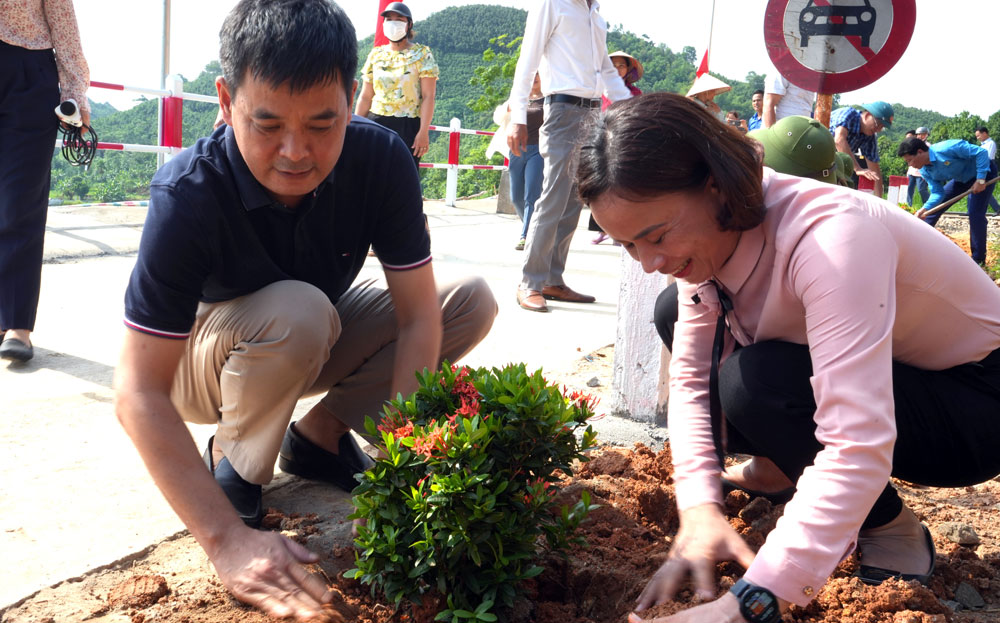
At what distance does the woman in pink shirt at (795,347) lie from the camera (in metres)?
1.51

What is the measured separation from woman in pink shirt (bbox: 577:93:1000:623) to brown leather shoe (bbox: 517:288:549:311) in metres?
3.04

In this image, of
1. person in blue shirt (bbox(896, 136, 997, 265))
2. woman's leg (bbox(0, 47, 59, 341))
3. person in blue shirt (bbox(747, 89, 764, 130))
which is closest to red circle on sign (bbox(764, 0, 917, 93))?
woman's leg (bbox(0, 47, 59, 341))

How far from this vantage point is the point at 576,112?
5121 millimetres

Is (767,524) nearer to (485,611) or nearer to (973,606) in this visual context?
(973,606)

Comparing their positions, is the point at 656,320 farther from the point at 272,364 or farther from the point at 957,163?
A: the point at 957,163

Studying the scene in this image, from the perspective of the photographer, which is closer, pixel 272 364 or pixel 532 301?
pixel 272 364

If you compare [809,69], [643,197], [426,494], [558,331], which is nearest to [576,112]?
[558,331]

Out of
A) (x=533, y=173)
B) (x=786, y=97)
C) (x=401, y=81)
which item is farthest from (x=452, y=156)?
(x=786, y=97)

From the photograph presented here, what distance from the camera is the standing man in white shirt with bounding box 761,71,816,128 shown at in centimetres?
584

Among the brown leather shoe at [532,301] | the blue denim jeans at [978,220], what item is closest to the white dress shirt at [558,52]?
the brown leather shoe at [532,301]

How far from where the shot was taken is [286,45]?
6.02 feet

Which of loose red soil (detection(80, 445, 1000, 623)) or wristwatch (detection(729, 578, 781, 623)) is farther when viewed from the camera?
loose red soil (detection(80, 445, 1000, 623))

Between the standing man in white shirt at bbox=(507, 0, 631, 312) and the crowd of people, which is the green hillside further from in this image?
the crowd of people

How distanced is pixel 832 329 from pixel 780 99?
4.86 m
